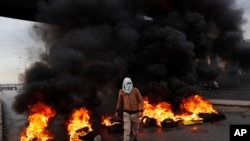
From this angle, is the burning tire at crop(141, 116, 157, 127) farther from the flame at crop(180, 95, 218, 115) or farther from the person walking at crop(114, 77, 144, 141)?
the person walking at crop(114, 77, 144, 141)

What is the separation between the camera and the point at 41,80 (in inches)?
442

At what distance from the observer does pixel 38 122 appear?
405 inches

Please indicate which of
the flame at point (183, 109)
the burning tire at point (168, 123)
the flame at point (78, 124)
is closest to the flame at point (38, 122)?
the flame at point (78, 124)

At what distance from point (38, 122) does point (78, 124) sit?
147 centimetres

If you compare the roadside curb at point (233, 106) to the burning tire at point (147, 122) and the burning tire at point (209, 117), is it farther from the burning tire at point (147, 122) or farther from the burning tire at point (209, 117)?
the burning tire at point (147, 122)

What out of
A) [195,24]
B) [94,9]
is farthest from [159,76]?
[94,9]

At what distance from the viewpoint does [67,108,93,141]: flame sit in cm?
1009

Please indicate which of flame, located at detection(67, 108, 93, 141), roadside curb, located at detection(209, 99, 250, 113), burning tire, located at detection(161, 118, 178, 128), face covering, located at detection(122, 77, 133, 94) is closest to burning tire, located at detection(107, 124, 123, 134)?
flame, located at detection(67, 108, 93, 141)

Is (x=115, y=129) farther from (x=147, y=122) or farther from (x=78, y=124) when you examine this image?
(x=147, y=122)

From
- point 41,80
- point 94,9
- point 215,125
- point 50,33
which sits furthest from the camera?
point 50,33

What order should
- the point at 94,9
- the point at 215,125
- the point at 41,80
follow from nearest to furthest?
the point at 41,80, the point at 215,125, the point at 94,9

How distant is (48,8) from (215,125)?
28.7ft

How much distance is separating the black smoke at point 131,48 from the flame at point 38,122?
0.31 metres

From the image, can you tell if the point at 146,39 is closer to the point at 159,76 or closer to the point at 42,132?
the point at 159,76
